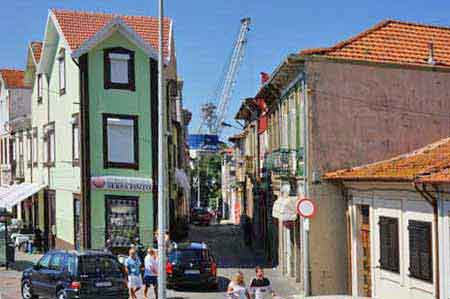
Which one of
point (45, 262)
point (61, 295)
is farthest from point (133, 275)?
point (45, 262)

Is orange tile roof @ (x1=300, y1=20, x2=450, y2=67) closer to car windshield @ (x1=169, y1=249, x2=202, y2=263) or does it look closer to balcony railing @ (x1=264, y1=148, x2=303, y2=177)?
balcony railing @ (x1=264, y1=148, x2=303, y2=177)

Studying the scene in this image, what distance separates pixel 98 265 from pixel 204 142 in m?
86.1

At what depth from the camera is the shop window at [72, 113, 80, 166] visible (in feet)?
98.1

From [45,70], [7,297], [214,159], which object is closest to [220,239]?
[45,70]

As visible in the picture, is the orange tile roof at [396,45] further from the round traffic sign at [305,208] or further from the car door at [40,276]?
the car door at [40,276]

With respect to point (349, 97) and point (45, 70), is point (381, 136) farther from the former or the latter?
point (45, 70)

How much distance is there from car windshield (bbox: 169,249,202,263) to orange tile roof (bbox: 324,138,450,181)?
5232 millimetres

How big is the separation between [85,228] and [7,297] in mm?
7554

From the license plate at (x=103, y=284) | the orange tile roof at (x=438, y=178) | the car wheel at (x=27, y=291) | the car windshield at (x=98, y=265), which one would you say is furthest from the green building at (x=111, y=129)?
the orange tile roof at (x=438, y=178)

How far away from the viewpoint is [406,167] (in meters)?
18.1

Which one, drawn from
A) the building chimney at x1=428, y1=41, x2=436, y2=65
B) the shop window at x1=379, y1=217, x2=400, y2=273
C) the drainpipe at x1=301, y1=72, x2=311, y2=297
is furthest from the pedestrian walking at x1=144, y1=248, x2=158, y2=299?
the building chimney at x1=428, y1=41, x2=436, y2=65

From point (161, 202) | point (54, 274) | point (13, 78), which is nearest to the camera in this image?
point (161, 202)

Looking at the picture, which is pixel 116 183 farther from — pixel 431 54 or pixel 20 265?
pixel 431 54

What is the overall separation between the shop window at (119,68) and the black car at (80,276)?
10.9m
